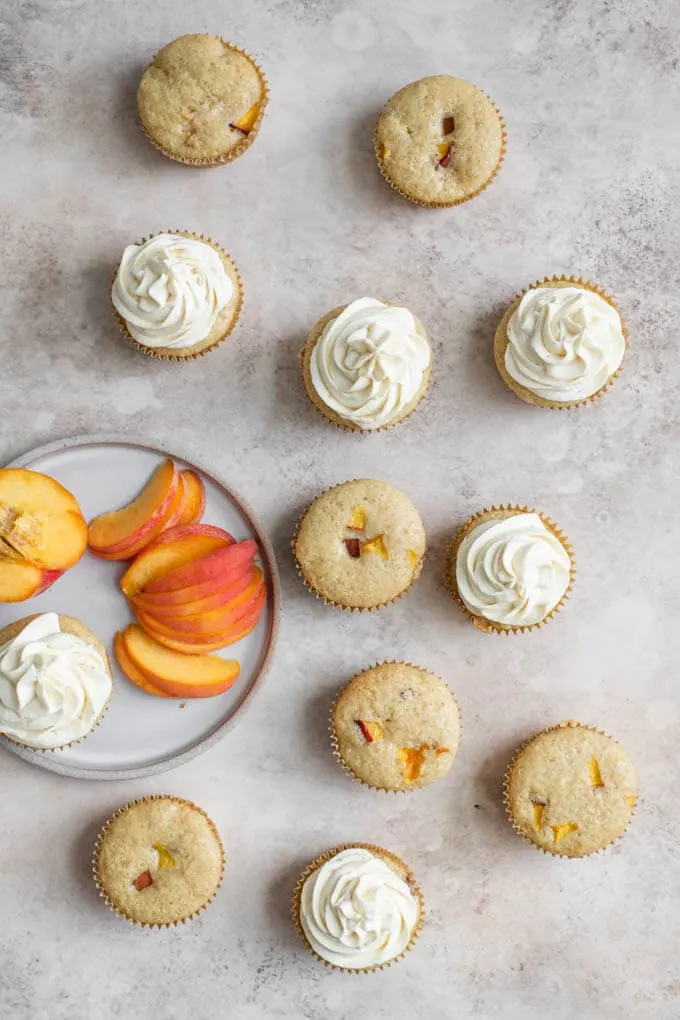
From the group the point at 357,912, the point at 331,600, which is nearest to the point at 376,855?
the point at 357,912

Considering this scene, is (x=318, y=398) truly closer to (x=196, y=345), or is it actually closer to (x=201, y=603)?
(x=196, y=345)

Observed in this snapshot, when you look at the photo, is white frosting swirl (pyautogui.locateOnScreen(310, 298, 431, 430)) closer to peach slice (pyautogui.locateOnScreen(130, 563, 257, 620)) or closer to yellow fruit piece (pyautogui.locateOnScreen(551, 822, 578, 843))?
peach slice (pyautogui.locateOnScreen(130, 563, 257, 620))

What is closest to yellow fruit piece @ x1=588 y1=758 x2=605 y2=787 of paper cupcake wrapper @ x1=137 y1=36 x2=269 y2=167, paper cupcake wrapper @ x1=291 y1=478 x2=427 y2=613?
paper cupcake wrapper @ x1=291 y1=478 x2=427 y2=613

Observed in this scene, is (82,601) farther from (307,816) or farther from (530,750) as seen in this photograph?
(530,750)

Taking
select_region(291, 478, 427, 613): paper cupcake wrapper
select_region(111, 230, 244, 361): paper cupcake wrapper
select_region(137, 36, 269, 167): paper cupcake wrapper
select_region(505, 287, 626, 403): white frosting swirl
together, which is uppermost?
select_region(137, 36, 269, 167): paper cupcake wrapper

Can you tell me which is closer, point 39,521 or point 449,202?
point 39,521

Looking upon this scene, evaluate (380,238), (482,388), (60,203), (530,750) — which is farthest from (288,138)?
(530,750)
